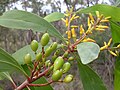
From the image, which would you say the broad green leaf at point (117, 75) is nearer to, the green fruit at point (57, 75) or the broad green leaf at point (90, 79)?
the broad green leaf at point (90, 79)

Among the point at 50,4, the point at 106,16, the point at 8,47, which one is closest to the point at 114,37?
the point at 106,16

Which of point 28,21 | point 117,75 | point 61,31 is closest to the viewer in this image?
point 28,21

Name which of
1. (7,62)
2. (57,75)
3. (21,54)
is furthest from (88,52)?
(21,54)

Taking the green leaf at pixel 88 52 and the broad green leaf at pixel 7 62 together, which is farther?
the broad green leaf at pixel 7 62

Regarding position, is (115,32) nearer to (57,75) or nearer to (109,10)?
(109,10)

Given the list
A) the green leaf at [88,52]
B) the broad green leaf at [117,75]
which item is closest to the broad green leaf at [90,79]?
the broad green leaf at [117,75]

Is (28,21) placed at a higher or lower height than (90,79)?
higher

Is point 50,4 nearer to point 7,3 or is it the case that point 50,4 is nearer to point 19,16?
point 7,3
